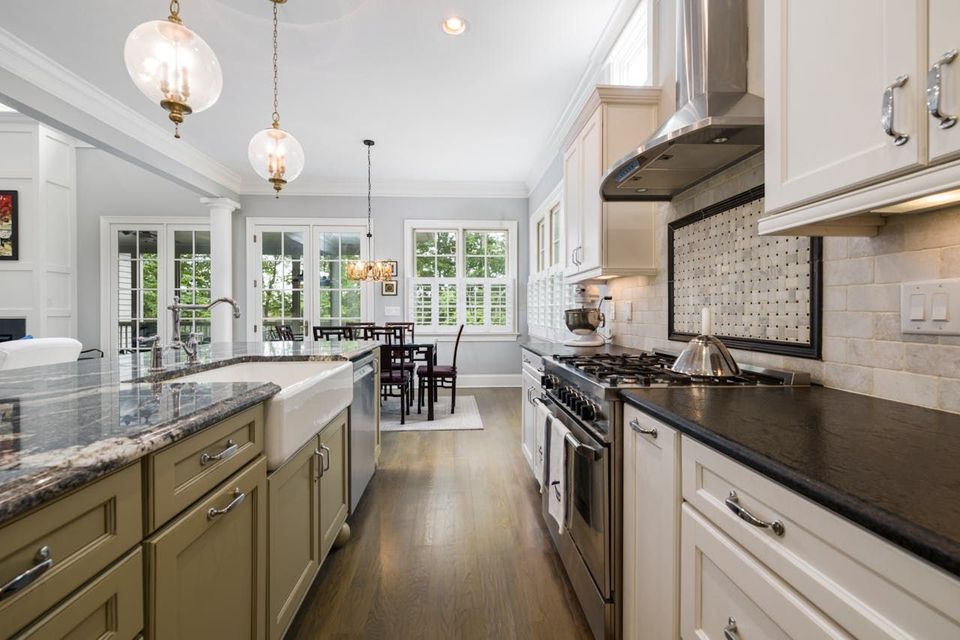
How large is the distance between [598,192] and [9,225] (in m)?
6.97

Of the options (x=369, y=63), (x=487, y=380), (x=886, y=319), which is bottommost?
(x=487, y=380)

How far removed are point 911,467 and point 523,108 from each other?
3.92 m

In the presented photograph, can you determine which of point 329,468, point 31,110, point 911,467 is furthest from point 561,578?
point 31,110

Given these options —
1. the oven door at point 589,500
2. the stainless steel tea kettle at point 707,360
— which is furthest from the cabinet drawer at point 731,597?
the stainless steel tea kettle at point 707,360

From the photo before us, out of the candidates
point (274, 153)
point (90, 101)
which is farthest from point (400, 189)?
point (274, 153)

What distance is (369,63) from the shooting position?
3205mm

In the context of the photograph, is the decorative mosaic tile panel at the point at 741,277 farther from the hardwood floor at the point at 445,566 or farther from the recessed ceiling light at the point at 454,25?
the recessed ceiling light at the point at 454,25

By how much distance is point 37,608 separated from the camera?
537mm

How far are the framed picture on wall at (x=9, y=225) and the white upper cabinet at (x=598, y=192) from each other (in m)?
6.67

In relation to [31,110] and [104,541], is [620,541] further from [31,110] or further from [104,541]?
[31,110]

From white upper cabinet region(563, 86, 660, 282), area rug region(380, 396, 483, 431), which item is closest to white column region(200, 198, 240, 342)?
area rug region(380, 396, 483, 431)

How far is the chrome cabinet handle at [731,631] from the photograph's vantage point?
0.80m

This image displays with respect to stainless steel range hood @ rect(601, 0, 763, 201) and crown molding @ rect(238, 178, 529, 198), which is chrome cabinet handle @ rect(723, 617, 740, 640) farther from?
crown molding @ rect(238, 178, 529, 198)

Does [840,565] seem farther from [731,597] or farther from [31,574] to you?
[31,574]
